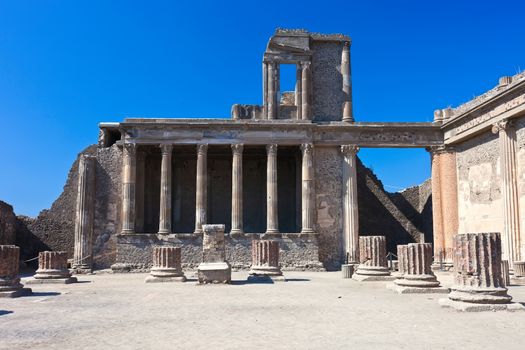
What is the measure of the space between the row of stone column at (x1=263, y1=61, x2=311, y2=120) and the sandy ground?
1390 cm

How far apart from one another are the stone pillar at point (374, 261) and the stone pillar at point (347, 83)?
9645 millimetres

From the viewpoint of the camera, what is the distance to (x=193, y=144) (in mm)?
23906

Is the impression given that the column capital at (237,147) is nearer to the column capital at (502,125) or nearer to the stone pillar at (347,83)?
the stone pillar at (347,83)

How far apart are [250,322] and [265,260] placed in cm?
967

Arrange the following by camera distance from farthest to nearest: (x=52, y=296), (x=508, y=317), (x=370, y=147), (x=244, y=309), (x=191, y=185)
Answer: (x=191, y=185)
(x=370, y=147)
(x=52, y=296)
(x=244, y=309)
(x=508, y=317)

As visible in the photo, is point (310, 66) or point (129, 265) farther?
point (310, 66)

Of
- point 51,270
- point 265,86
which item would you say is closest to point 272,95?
point 265,86

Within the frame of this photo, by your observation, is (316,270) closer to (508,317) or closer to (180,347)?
(508,317)

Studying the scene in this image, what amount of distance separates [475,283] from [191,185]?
19.5 metres

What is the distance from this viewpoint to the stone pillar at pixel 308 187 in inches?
933

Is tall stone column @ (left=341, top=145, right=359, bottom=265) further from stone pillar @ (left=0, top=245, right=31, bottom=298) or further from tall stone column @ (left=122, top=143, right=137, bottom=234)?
stone pillar @ (left=0, top=245, right=31, bottom=298)

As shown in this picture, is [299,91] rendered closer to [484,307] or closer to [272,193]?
[272,193]

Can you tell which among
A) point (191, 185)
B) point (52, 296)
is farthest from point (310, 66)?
point (52, 296)

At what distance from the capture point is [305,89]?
25.2 meters
